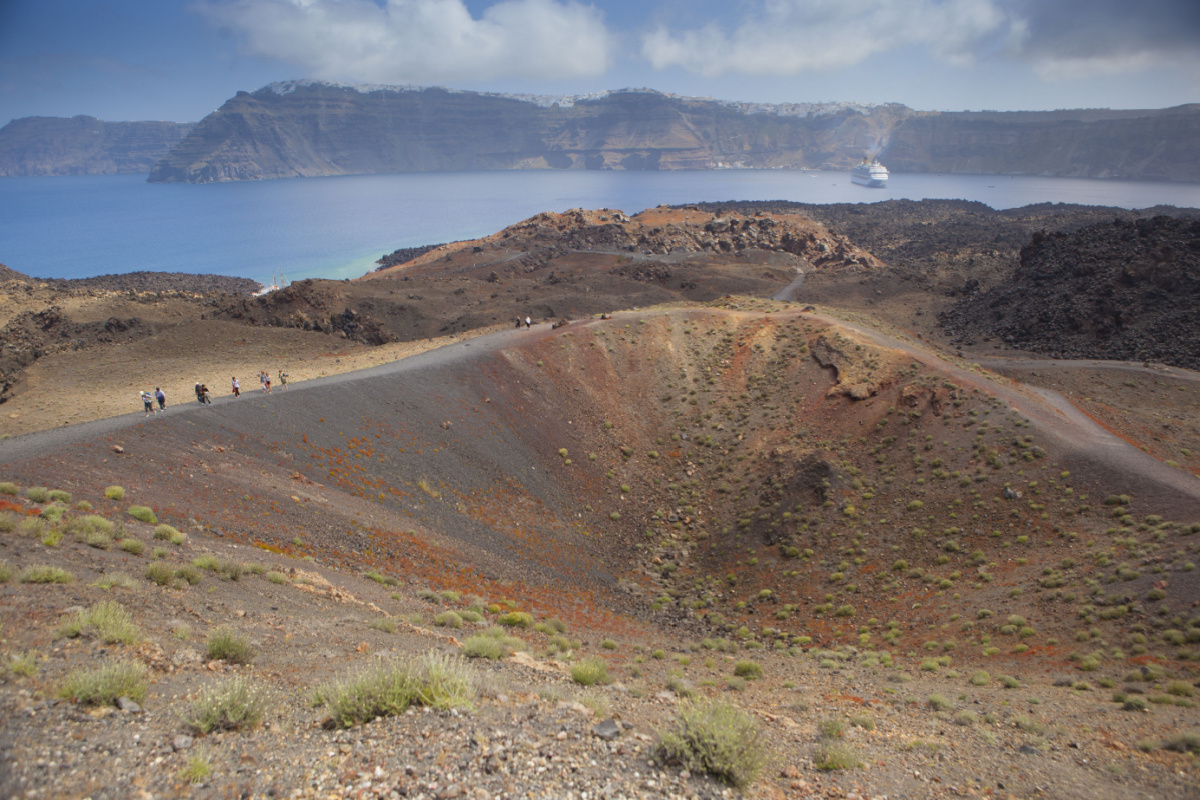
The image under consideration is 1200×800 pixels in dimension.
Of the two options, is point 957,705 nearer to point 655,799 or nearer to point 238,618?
point 655,799

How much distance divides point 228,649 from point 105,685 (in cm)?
207

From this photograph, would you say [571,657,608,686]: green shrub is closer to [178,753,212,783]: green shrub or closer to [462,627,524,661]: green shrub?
[462,627,524,661]: green shrub

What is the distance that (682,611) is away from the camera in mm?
19312

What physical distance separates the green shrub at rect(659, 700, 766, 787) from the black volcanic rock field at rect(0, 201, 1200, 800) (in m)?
0.04

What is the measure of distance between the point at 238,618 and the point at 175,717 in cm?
403

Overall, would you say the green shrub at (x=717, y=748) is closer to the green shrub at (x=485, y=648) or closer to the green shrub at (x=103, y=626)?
the green shrub at (x=485, y=648)

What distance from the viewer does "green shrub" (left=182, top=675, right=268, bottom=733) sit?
6697mm

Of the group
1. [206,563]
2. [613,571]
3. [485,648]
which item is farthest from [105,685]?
[613,571]

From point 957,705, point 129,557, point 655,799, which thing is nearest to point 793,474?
point 957,705

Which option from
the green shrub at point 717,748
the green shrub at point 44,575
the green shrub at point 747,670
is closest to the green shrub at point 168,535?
the green shrub at point 44,575

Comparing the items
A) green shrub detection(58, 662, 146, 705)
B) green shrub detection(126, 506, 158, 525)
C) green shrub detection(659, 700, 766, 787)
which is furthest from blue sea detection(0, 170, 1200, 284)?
green shrub detection(659, 700, 766, 787)

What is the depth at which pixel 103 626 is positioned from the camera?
26.6 ft

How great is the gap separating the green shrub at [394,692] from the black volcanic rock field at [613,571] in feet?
0.18

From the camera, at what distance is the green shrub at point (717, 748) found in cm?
721
